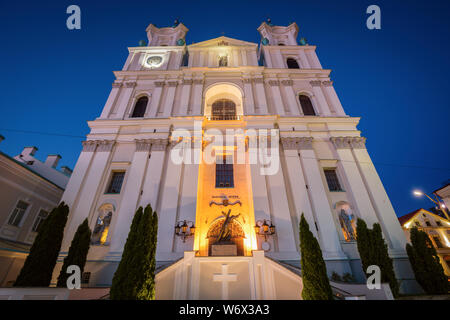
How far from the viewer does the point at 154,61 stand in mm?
21750

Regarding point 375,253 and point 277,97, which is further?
point 277,97

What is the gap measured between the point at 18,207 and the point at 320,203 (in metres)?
19.7

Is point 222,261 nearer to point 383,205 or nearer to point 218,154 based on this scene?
point 218,154

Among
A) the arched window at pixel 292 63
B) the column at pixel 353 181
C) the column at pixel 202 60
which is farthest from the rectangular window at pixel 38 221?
the arched window at pixel 292 63

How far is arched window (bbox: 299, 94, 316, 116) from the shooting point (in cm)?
Result: 1786

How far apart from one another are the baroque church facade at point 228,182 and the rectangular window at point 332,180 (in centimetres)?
8

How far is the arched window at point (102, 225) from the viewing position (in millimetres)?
11805

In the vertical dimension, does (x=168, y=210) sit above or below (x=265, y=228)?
above

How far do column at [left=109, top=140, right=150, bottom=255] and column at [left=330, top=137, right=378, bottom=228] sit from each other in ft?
44.8

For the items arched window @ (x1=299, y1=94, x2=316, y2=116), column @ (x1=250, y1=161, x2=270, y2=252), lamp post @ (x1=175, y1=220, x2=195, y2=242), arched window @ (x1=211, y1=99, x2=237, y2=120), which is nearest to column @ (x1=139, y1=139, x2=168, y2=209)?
lamp post @ (x1=175, y1=220, x2=195, y2=242)

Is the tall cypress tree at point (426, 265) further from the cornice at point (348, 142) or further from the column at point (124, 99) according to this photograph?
the column at point (124, 99)

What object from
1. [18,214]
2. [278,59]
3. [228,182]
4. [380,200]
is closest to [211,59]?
[278,59]

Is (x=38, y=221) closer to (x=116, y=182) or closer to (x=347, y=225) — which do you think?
(x=116, y=182)
